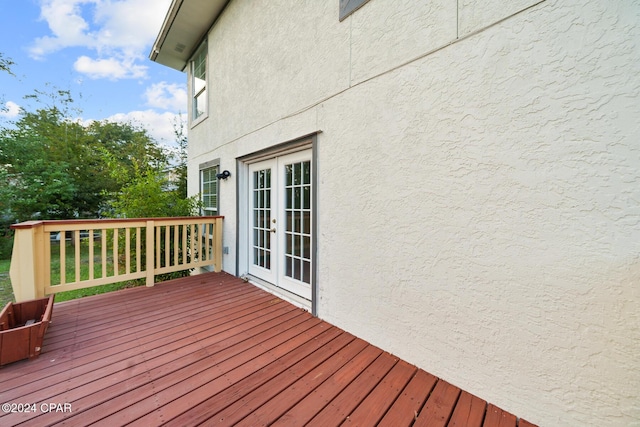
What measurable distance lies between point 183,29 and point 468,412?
756cm

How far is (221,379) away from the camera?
1810 millimetres

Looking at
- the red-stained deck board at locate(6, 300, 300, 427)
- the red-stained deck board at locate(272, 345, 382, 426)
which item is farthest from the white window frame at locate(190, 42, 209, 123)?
the red-stained deck board at locate(272, 345, 382, 426)

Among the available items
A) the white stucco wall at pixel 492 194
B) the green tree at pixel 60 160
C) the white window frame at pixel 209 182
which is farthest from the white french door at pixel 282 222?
the green tree at pixel 60 160

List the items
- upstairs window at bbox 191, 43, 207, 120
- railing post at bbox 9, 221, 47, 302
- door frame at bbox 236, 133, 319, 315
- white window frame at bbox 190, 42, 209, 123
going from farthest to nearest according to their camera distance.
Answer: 1. upstairs window at bbox 191, 43, 207, 120
2. white window frame at bbox 190, 42, 209, 123
3. door frame at bbox 236, 133, 319, 315
4. railing post at bbox 9, 221, 47, 302

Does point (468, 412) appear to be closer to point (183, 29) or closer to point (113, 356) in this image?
point (113, 356)

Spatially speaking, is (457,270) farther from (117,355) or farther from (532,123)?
(117,355)

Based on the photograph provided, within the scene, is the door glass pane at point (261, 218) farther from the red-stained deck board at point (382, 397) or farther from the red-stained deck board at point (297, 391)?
the red-stained deck board at point (382, 397)

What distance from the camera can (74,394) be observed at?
1650mm

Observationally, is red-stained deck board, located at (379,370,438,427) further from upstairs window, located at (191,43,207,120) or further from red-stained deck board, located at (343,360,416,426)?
upstairs window, located at (191,43,207,120)

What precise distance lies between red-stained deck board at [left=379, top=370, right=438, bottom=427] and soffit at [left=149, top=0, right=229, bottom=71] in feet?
20.7

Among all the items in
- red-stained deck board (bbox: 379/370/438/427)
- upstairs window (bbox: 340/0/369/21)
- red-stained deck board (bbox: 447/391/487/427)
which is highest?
upstairs window (bbox: 340/0/369/21)

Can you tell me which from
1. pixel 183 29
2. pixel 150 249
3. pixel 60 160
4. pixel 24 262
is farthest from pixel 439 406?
pixel 60 160

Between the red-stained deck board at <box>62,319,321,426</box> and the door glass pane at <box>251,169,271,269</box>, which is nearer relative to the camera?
the red-stained deck board at <box>62,319,321,426</box>

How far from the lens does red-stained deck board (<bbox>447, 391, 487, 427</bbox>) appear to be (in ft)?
4.80
